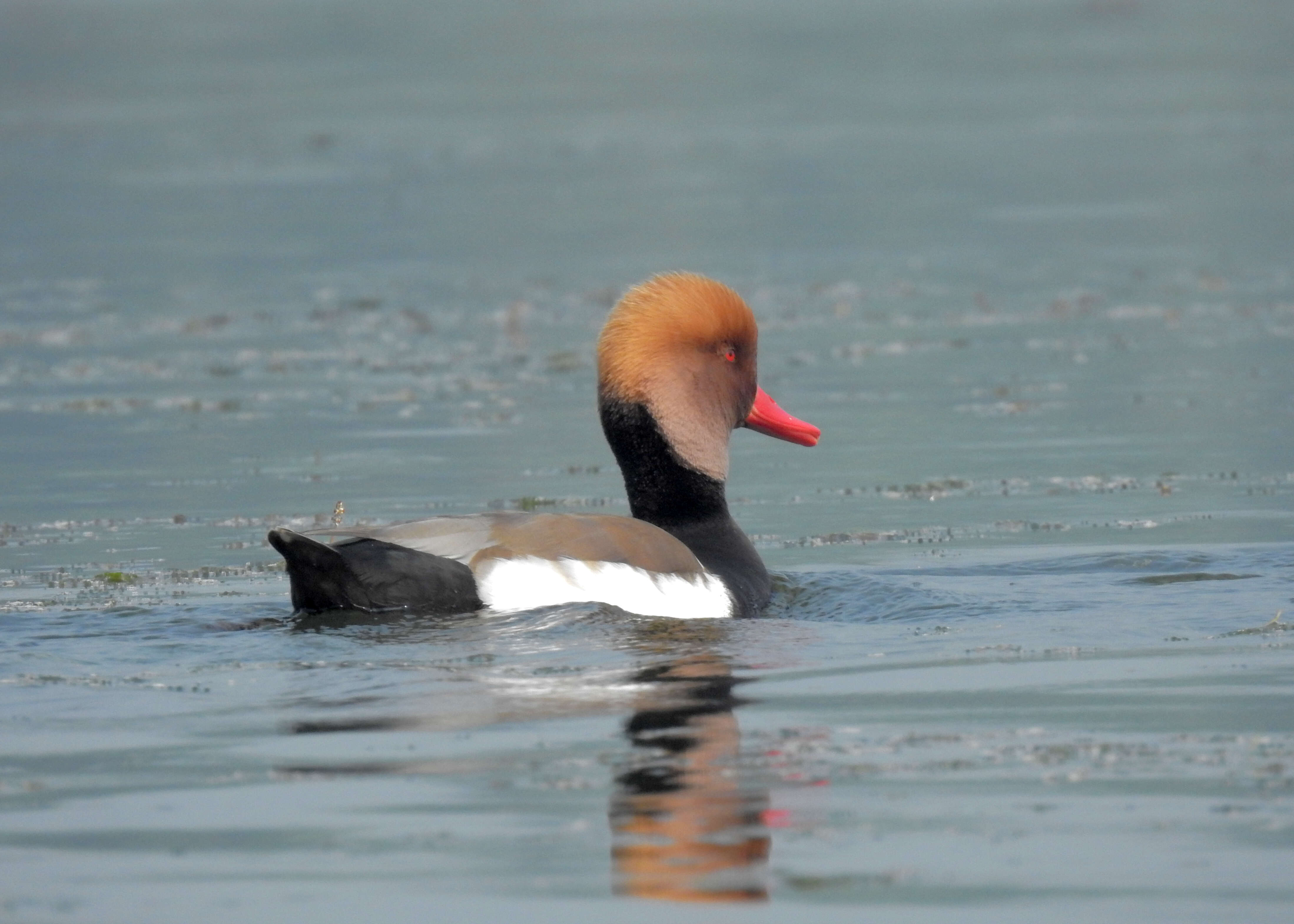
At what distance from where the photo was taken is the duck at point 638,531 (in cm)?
781

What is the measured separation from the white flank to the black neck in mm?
694

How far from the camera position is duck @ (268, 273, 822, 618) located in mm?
7809

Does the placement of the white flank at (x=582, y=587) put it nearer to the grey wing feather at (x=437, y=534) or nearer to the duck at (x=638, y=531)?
the duck at (x=638, y=531)

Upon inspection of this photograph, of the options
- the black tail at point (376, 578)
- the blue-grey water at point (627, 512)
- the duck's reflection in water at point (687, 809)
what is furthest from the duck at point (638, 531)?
the duck's reflection in water at point (687, 809)

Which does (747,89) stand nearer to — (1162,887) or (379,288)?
(379,288)

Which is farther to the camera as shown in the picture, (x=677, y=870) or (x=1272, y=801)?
(x=1272, y=801)

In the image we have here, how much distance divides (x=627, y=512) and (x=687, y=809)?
5.97 metres

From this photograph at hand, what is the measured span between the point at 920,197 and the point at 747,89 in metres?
15.0

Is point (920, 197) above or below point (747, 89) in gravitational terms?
below

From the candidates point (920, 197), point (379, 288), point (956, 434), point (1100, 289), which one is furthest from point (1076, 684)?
point (920, 197)

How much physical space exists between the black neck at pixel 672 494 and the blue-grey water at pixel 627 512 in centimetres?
31

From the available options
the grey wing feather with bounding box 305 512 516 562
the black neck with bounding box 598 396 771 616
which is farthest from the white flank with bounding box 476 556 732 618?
the black neck with bounding box 598 396 771 616

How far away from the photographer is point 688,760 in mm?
5734

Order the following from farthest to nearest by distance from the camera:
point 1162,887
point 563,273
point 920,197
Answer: point 920,197 < point 563,273 < point 1162,887
